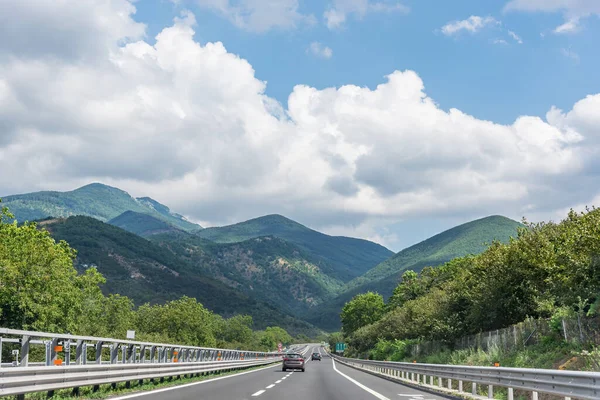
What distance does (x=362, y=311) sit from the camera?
146500 millimetres

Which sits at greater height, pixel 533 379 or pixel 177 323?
pixel 533 379

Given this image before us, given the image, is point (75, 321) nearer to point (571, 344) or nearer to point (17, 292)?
point (17, 292)

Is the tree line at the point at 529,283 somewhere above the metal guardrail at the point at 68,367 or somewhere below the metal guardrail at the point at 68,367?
above

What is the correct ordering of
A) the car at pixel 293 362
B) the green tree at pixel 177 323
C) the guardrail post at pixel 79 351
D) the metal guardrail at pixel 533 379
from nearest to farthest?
the metal guardrail at pixel 533 379 → the guardrail post at pixel 79 351 → the car at pixel 293 362 → the green tree at pixel 177 323

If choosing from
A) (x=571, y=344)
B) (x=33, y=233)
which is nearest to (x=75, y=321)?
(x=33, y=233)

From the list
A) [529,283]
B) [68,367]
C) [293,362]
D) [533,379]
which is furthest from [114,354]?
[293,362]

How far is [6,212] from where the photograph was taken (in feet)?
176

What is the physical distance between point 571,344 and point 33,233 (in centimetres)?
5330

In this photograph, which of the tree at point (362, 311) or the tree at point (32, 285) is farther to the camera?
the tree at point (362, 311)

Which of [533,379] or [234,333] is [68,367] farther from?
[234,333]

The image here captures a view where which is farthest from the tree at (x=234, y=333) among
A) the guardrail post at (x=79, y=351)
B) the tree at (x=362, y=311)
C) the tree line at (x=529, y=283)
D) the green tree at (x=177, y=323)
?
the guardrail post at (x=79, y=351)

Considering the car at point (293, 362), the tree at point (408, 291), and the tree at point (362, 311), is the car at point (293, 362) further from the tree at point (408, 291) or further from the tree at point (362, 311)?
the tree at point (362, 311)

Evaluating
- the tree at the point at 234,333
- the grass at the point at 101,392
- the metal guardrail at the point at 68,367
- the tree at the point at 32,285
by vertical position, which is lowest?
the tree at the point at 234,333

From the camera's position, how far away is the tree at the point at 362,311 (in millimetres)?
143125
